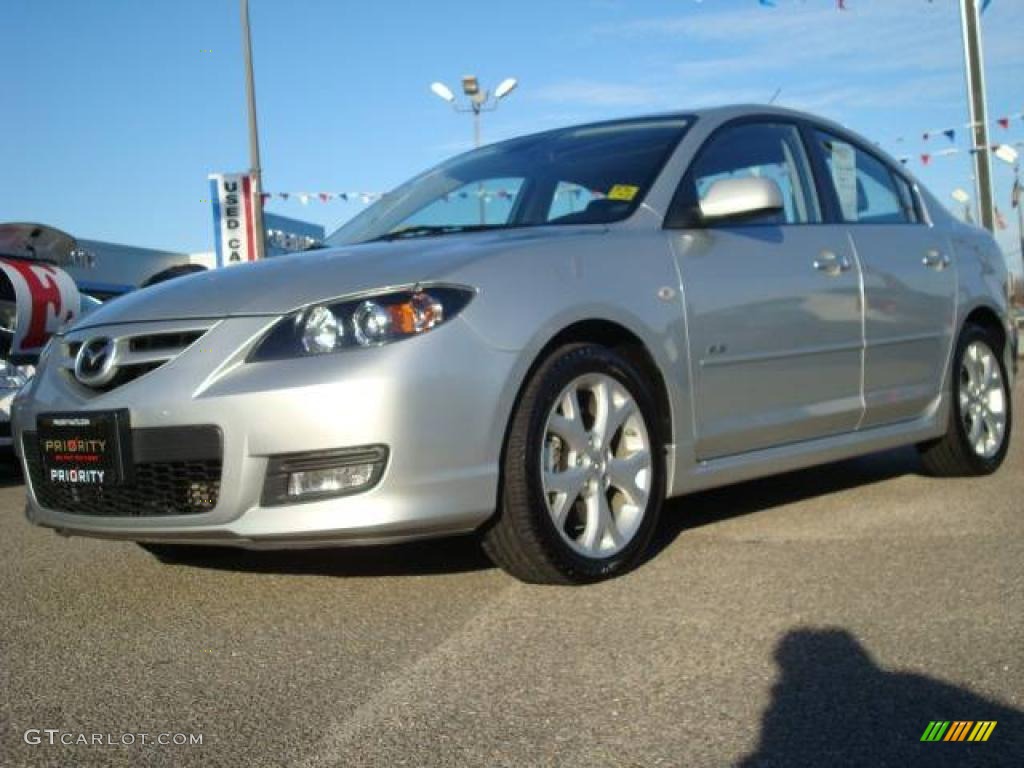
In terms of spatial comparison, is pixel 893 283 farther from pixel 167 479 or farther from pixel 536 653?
pixel 167 479

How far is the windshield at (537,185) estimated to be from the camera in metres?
A: 4.24

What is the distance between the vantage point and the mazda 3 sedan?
127 inches

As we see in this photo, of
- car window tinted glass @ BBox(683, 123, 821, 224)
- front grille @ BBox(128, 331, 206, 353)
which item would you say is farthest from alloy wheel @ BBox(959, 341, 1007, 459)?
front grille @ BBox(128, 331, 206, 353)

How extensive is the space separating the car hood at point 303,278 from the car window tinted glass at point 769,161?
2.82ft

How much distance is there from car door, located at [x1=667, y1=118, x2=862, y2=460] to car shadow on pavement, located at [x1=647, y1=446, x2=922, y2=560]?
1.63 feet

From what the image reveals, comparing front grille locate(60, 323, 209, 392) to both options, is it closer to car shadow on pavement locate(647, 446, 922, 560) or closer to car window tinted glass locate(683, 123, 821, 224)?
car shadow on pavement locate(647, 446, 922, 560)

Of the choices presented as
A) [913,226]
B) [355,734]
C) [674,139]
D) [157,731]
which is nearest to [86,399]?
[157,731]

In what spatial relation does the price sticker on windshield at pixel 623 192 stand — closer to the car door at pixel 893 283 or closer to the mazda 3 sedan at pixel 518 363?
the mazda 3 sedan at pixel 518 363

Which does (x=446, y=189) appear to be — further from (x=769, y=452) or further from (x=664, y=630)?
(x=664, y=630)

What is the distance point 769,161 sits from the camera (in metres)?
4.86

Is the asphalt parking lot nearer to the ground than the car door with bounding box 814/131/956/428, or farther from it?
nearer to the ground

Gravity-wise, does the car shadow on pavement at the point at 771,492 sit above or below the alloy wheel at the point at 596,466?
below

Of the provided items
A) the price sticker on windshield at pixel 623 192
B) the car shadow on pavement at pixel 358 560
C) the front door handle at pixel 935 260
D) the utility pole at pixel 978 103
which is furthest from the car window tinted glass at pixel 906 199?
the utility pole at pixel 978 103

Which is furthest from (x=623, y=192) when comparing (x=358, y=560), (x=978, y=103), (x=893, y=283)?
(x=978, y=103)
